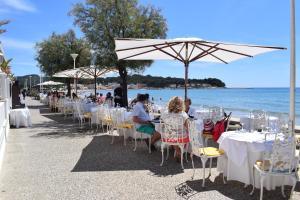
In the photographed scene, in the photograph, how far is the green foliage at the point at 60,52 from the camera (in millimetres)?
27719

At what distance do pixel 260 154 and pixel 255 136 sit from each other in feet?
1.20

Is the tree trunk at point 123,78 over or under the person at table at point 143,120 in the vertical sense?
over

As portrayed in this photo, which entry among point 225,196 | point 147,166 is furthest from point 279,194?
point 147,166

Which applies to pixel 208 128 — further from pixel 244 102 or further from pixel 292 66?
pixel 244 102

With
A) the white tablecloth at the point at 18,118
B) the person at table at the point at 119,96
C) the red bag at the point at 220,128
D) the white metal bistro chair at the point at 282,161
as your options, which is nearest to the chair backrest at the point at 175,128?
the red bag at the point at 220,128

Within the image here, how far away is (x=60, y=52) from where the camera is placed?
91.4 feet

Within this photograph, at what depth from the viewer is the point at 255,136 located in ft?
18.2

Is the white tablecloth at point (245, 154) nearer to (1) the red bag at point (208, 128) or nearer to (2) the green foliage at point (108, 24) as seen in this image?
(1) the red bag at point (208, 128)

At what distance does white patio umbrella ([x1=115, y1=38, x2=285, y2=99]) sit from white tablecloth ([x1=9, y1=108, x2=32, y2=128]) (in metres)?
6.35

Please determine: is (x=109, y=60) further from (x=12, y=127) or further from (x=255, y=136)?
(x=255, y=136)

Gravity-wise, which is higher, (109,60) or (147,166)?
(109,60)

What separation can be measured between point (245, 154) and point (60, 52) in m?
24.5

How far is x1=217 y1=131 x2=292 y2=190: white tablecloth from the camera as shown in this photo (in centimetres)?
521

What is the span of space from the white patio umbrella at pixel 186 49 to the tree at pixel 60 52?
60.5ft
